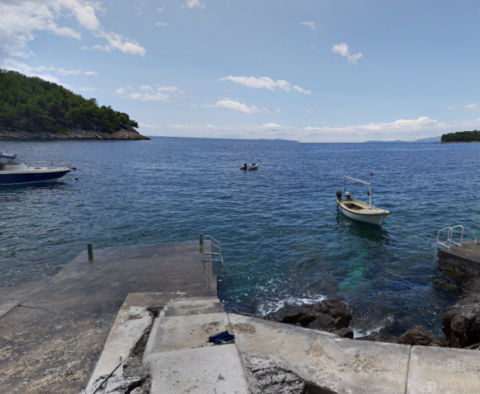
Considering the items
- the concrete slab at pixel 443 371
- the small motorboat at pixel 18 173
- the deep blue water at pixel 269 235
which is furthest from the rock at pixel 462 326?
the small motorboat at pixel 18 173

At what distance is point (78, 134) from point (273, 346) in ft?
504

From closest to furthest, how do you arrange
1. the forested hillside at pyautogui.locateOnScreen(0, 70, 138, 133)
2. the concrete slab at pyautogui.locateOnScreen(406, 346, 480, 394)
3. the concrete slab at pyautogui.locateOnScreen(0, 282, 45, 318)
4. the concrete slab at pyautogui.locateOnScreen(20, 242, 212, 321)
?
the concrete slab at pyautogui.locateOnScreen(406, 346, 480, 394) → the concrete slab at pyautogui.locateOnScreen(0, 282, 45, 318) → the concrete slab at pyautogui.locateOnScreen(20, 242, 212, 321) → the forested hillside at pyautogui.locateOnScreen(0, 70, 138, 133)

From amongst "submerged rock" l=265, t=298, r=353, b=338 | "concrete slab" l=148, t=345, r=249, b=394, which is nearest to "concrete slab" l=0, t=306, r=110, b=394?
"concrete slab" l=148, t=345, r=249, b=394

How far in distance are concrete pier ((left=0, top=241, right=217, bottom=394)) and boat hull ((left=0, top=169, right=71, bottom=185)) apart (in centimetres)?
2612

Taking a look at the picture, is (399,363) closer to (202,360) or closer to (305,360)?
(305,360)

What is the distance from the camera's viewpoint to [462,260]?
44.6ft

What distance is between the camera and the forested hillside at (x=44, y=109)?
11594 centimetres

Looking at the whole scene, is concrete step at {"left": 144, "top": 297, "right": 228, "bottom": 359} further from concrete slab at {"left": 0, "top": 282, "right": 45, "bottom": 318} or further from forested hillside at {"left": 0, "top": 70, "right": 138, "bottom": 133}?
forested hillside at {"left": 0, "top": 70, "right": 138, "bottom": 133}

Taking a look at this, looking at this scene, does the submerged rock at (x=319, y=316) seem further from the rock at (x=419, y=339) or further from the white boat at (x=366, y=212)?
the white boat at (x=366, y=212)

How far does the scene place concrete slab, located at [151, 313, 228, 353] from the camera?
5.78 meters

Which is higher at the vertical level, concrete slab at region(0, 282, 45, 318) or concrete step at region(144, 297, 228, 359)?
concrete step at region(144, 297, 228, 359)

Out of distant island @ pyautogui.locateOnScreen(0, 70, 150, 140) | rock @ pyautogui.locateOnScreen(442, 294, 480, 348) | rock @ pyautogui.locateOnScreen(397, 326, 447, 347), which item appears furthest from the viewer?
distant island @ pyautogui.locateOnScreen(0, 70, 150, 140)

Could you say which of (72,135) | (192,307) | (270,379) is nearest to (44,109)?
(72,135)

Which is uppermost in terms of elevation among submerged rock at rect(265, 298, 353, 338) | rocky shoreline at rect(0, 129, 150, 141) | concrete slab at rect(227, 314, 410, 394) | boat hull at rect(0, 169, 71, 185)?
rocky shoreline at rect(0, 129, 150, 141)
